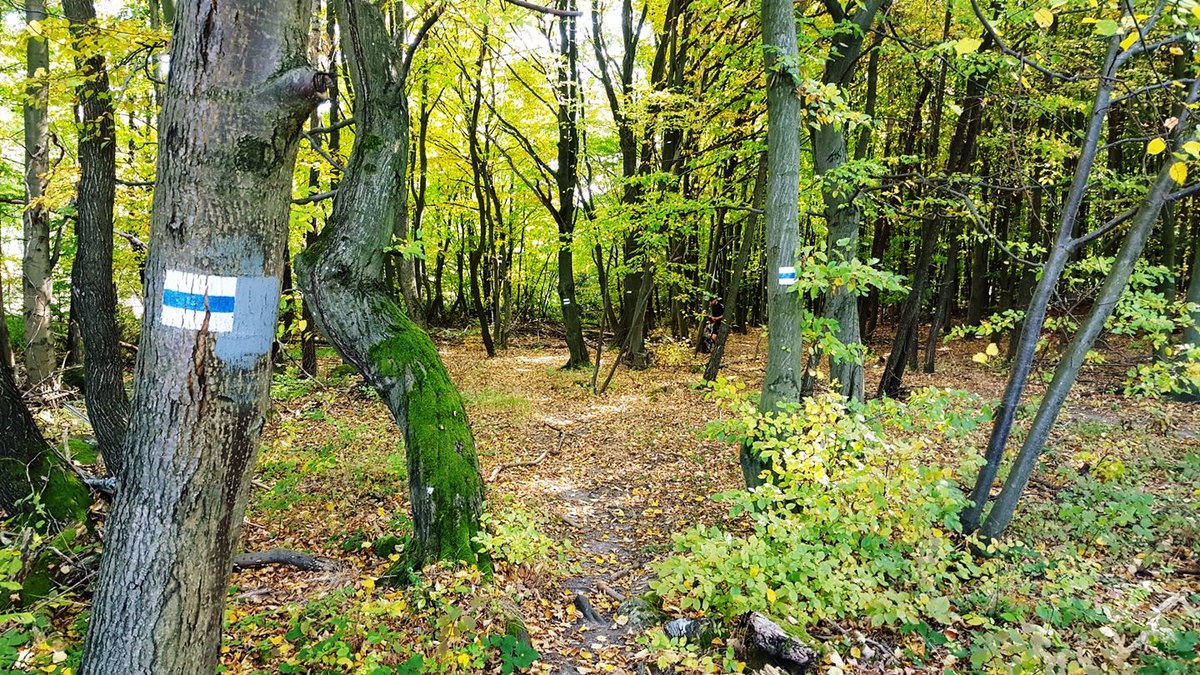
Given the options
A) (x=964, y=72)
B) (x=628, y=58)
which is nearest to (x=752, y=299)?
(x=628, y=58)

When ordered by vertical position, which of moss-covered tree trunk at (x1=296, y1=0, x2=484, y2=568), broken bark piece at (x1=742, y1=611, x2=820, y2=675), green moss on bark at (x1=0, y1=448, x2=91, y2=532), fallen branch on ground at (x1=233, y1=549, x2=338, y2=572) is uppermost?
moss-covered tree trunk at (x1=296, y1=0, x2=484, y2=568)

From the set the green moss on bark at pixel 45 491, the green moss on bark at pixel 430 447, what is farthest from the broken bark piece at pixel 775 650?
the green moss on bark at pixel 45 491

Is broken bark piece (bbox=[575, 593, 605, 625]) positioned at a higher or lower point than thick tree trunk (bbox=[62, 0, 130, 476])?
lower

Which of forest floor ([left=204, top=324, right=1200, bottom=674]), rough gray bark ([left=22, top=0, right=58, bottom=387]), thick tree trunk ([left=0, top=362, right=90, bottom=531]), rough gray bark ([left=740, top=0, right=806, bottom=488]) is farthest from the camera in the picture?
rough gray bark ([left=22, top=0, right=58, bottom=387])

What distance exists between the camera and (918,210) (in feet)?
27.6

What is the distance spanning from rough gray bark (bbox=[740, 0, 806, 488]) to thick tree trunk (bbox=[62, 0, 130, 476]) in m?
5.46

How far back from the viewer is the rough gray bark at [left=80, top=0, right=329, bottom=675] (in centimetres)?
192

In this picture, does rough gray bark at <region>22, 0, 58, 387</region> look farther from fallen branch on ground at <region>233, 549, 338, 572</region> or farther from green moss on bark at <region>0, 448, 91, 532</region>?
fallen branch on ground at <region>233, 549, 338, 572</region>

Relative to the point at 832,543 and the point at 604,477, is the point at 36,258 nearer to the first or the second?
the point at 604,477

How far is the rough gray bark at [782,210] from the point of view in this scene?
15.4 feet

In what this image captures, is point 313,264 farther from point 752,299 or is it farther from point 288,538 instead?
point 752,299

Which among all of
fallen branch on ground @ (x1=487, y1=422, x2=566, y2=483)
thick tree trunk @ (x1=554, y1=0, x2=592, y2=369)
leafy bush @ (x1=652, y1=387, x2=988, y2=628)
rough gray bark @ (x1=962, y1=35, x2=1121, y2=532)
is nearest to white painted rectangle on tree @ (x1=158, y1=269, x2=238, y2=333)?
leafy bush @ (x1=652, y1=387, x2=988, y2=628)

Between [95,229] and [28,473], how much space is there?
203cm

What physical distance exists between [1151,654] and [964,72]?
5.63 meters
